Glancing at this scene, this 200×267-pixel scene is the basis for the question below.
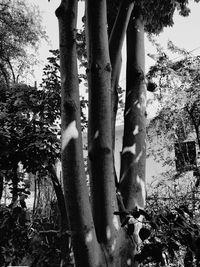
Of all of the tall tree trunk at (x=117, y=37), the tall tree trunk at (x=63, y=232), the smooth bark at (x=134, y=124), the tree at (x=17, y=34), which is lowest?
the tall tree trunk at (x=63, y=232)

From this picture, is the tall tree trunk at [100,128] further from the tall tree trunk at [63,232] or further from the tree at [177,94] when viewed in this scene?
the tree at [177,94]

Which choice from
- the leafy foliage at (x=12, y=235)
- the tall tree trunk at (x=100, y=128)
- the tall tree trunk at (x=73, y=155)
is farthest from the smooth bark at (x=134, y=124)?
the leafy foliage at (x=12, y=235)

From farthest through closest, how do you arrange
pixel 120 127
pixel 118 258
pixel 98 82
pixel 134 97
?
pixel 120 127
pixel 134 97
pixel 98 82
pixel 118 258

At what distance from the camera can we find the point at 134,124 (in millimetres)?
2783

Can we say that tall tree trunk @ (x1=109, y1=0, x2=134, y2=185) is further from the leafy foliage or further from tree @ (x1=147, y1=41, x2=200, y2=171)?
tree @ (x1=147, y1=41, x2=200, y2=171)

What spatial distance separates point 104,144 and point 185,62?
5466mm

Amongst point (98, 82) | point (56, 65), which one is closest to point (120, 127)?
point (56, 65)

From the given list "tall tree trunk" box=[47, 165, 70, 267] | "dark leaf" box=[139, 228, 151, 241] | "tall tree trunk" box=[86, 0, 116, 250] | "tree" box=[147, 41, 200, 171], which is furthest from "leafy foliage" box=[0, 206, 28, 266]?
"tree" box=[147, 41, 200, 171]

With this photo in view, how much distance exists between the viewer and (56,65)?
4.21 metres

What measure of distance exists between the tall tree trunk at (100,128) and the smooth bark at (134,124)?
1.28 feet

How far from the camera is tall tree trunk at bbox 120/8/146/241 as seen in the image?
2.54m

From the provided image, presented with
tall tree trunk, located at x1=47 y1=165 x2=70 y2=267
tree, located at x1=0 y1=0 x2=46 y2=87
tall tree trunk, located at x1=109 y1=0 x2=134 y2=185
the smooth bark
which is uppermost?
tree, located at x1=0 y1=0 x2=46 y2=87

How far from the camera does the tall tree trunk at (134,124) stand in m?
2.54

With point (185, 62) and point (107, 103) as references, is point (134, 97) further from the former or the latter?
point (185, 62)
